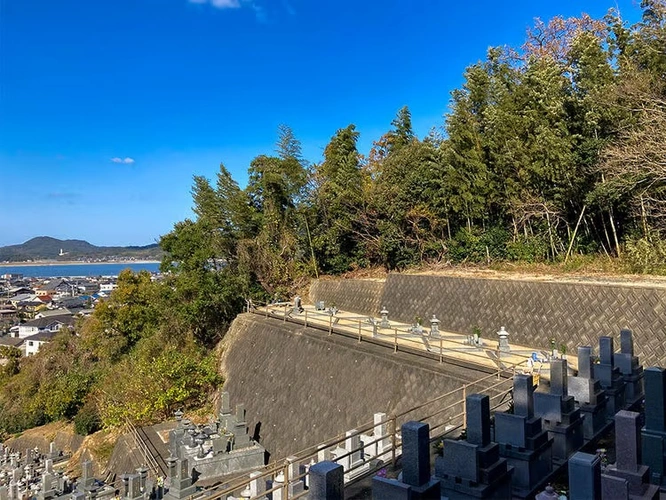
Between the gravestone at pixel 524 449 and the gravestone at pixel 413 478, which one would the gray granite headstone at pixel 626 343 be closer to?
the gravestone at pixel 524 449

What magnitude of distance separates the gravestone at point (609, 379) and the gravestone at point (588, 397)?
6.5 inches

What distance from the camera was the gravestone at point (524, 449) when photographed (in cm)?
366

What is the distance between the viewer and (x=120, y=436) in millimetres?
11852

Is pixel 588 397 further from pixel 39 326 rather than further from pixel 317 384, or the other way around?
pixel 39 326

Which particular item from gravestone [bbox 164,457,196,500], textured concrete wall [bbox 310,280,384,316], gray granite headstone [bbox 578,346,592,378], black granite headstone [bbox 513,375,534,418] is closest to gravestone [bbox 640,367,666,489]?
black granite headstone [bbox 513,375,534,418]

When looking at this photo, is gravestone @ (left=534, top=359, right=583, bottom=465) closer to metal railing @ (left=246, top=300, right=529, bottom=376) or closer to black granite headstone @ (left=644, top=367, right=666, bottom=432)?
black granite headstone @ (left=644, top=367, right=666, bottom=432)

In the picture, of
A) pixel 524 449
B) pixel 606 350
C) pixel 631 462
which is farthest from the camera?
pixel 606 350

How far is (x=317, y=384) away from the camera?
977cm

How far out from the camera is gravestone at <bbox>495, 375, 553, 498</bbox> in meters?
3.66

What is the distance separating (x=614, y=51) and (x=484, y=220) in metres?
6.05

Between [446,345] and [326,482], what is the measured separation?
7.49 m

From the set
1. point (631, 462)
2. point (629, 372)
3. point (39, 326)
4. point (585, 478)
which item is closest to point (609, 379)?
point (629, 372)

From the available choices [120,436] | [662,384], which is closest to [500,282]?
[662,384]

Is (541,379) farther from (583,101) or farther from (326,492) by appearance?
(583,101)
